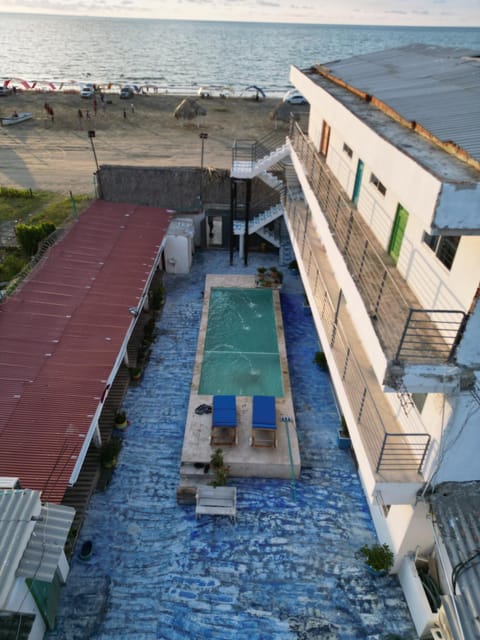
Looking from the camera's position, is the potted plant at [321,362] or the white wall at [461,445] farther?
the potted plant at [321,362]

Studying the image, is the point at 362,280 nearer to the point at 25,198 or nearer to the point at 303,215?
the point at 303,215

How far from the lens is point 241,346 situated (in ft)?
67.1

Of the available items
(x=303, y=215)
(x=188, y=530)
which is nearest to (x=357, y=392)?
(x=188, y=530)

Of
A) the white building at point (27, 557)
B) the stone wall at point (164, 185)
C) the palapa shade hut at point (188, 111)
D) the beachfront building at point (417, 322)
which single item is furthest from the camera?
the palapa shade hut at point (188, 111)

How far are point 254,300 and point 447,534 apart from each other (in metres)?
15.7

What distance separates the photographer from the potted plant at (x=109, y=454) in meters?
14.4

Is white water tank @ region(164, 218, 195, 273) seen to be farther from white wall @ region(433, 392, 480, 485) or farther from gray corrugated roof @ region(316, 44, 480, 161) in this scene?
white wall @ region(433, 392, 480, 485)

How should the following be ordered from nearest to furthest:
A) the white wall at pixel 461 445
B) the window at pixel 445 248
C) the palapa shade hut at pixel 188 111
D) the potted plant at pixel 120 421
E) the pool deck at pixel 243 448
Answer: the white wall at pixel 461 445, the window at pixel 445 248, the pool deck at pixel 243 448, the potted plant at pixel 120 421, the palapa shade hut at pixel 188 111

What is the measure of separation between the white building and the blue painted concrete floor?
1415mm

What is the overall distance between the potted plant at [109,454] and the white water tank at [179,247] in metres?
13.1

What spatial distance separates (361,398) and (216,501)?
17.5 ft

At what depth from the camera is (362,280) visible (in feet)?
35.9

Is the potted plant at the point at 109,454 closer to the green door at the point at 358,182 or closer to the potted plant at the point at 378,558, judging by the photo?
the potted plant at the point at 378,558

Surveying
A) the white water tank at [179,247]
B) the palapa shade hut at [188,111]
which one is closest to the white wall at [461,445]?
the white water tank at [179,247]
